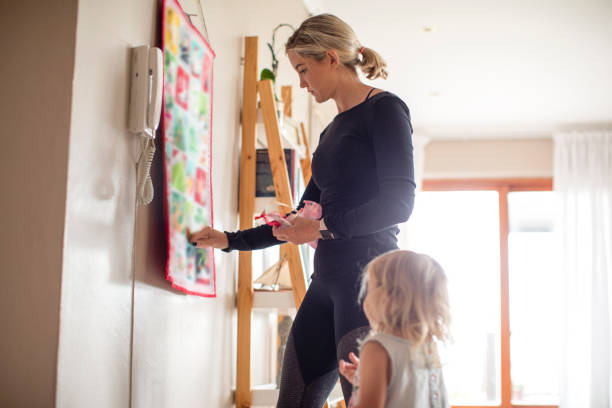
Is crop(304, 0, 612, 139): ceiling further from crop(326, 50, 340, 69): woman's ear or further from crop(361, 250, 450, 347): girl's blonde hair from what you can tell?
crop(361, 250, 450, 347): girl's blonde hair

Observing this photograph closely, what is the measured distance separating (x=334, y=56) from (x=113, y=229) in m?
0.59

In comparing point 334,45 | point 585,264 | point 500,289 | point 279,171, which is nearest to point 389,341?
point 334,45

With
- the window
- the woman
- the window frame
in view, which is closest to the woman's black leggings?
the woman

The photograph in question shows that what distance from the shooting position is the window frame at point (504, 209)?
583 centimetres

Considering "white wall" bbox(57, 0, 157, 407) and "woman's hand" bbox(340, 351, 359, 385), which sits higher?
"white wall" bbox(57, 0, 157, 407)

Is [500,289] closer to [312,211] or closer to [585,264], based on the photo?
[585,264]

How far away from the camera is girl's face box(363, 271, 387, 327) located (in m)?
1.12

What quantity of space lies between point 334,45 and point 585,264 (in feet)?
15.8

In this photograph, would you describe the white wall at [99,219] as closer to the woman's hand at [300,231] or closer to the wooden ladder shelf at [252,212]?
the woman's hand at [300,231]

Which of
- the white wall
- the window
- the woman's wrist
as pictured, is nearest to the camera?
the white wall

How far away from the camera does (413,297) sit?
1.12m

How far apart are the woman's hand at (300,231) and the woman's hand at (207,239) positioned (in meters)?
0.20

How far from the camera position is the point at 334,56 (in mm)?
1385

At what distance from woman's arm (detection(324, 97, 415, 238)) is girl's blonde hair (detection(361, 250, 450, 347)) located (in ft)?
0.27
